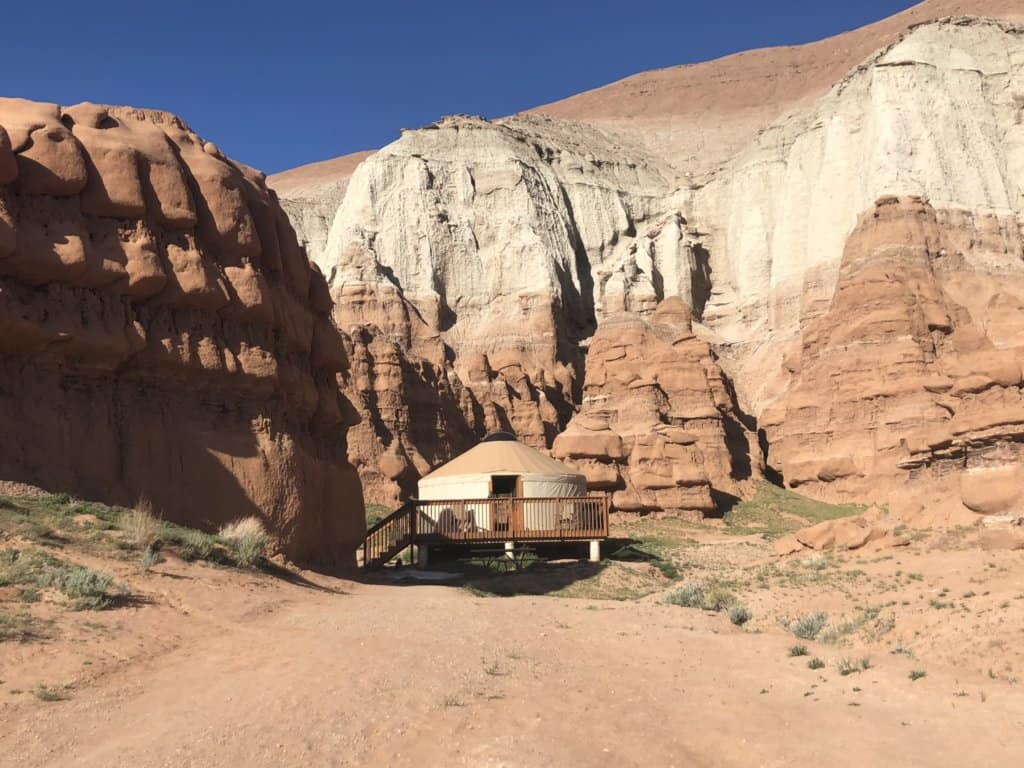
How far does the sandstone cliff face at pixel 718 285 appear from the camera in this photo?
46.0 m

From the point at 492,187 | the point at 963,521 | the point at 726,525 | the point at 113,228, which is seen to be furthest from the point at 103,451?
the point at 492,187

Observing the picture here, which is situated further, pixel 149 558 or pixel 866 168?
pixel 866 168

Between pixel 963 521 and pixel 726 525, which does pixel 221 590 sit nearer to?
pixel 963 521

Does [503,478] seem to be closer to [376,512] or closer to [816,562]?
[376,512]

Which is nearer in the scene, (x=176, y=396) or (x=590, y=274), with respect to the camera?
(x=176, y=396)

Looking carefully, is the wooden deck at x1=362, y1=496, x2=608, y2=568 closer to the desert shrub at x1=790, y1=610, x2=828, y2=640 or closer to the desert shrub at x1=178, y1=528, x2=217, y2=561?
the desert shrub at x1=178, y1=528, x2=217, y2=561

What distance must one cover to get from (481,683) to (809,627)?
6.21m

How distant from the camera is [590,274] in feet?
255

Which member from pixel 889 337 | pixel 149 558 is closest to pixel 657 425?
pixel 889 337

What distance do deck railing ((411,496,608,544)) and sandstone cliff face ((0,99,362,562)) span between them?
8800 millimetres

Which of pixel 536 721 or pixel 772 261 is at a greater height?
pixel 772 261

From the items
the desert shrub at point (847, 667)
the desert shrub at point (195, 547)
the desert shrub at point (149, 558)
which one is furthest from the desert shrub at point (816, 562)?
the desert shrub at point (149, 558)

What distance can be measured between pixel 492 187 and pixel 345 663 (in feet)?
231

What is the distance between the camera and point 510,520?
26750 millimetres
